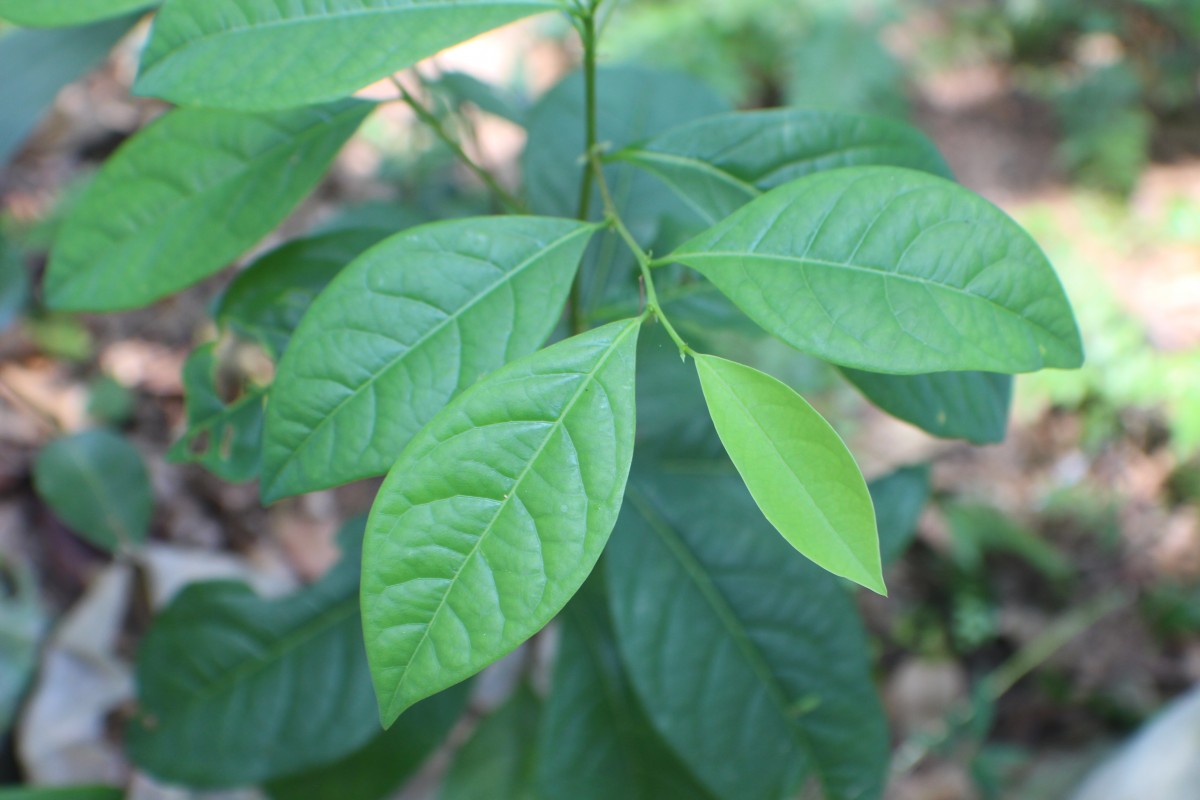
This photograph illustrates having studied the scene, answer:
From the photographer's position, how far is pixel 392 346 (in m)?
0.59

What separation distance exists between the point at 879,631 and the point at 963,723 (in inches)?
15.6

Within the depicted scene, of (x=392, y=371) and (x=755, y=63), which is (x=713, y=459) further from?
(x=755, y=63)

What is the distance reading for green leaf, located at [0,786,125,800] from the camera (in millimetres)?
1099

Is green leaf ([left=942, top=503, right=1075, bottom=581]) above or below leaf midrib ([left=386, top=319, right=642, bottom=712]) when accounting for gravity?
below

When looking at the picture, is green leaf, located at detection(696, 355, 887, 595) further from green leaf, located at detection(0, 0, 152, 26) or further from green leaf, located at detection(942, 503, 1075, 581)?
green leaf, located at detection(942, 503, 1075, 581)


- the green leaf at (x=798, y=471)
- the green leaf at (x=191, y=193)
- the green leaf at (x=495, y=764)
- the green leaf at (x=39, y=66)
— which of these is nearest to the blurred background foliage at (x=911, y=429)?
the green leaf at (x=39, y=66)

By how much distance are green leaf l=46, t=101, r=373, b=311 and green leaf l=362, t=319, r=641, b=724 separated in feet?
1.35

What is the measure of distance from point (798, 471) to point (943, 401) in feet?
0.98

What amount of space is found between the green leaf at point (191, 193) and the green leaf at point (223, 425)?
10 centimetres

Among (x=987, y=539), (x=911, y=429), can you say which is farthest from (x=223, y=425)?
(x=911, y=429)

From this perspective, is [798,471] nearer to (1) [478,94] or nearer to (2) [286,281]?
(2) [286,281]

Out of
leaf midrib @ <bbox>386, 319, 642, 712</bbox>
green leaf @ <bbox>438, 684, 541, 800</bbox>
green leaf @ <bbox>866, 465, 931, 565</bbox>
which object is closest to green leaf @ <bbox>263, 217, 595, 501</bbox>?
leaf midrib @ <bbox>386, 319, 642, 712</bbox>

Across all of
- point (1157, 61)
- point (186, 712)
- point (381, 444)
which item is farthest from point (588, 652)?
point (1157, 61)

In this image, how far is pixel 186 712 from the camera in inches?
41.6
